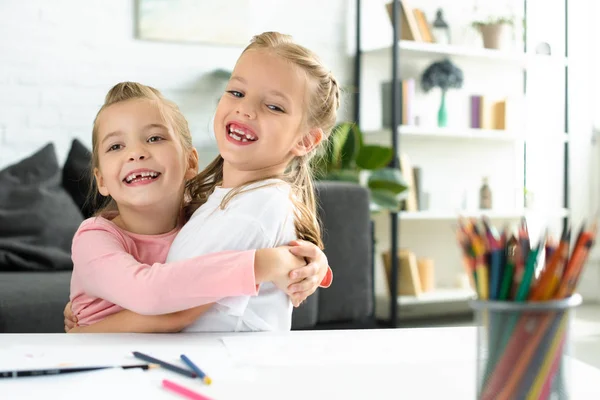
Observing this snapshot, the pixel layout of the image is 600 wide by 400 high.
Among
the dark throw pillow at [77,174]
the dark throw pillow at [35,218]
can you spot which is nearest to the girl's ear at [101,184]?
the dark throw pillow at [35,218]

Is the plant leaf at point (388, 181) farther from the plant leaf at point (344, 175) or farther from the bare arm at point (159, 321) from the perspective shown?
the bare arm at point (159, 321)

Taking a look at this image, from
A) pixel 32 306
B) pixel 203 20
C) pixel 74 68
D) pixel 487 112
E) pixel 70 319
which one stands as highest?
pixel 203 20

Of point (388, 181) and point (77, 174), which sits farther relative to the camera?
point (388, 181)

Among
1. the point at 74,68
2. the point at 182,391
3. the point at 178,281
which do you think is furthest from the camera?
the point at 74,68

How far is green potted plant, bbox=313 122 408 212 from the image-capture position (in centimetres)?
376

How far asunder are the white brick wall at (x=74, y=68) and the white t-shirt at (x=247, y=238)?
2.55m

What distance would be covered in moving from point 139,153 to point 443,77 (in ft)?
11.4

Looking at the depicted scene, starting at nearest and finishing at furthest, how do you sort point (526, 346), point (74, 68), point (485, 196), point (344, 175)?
1. point (526, 346)
2. point (74, 68)
3. point (344, 175)
4. point (485, 196)

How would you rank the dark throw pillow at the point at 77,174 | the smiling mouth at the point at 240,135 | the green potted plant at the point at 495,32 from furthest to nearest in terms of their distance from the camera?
the green potted plant at the point at 495,32
the dark throw pillow at the point at 77,174
the smiling mouth at the point at 240,135

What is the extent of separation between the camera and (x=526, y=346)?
0.51m

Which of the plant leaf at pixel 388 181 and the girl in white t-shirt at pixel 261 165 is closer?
the girl in white t-shirt at pixel 261 165

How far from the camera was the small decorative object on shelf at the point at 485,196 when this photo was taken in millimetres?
4652

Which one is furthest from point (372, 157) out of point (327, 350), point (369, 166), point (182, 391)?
point (182, 391)

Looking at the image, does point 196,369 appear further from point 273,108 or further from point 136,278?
point 273,108
